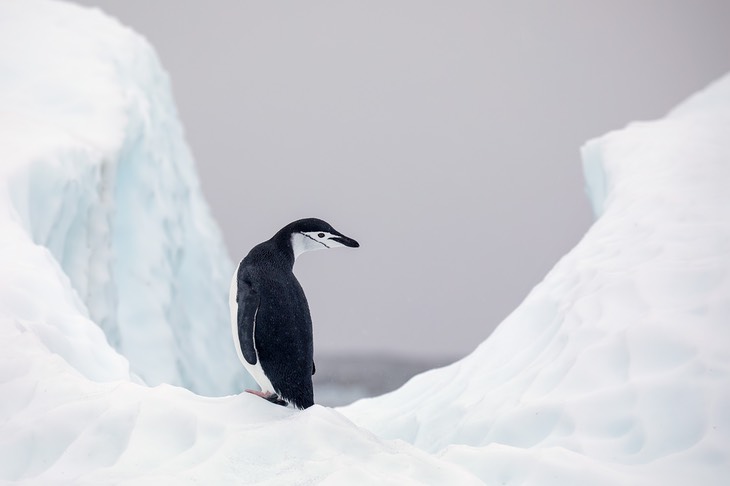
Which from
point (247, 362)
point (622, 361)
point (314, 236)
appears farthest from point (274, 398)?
point (622, 361)

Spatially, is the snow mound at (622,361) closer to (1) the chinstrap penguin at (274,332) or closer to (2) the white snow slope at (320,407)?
(2) the white snow slope at (320,407)

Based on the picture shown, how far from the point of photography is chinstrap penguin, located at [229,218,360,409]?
274 cm

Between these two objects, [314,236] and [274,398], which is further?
[314,236]

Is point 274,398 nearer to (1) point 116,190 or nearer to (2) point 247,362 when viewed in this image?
(2) point 247,362

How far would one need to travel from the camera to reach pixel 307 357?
2.78 meters

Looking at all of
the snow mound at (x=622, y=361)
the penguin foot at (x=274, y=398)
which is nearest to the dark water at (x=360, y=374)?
the snow mound at (x=622, y=361)

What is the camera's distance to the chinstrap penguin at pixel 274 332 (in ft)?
8.99

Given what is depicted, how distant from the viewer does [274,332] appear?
8.99ft

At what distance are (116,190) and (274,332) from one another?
13.7ft

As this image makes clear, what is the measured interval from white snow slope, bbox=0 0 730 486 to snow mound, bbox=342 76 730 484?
0.04 ft

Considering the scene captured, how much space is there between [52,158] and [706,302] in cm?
361

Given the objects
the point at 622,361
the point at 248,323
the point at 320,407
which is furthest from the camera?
the point at 622,361

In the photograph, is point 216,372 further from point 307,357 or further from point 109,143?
point 307,357

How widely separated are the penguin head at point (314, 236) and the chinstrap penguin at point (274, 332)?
0.15m
